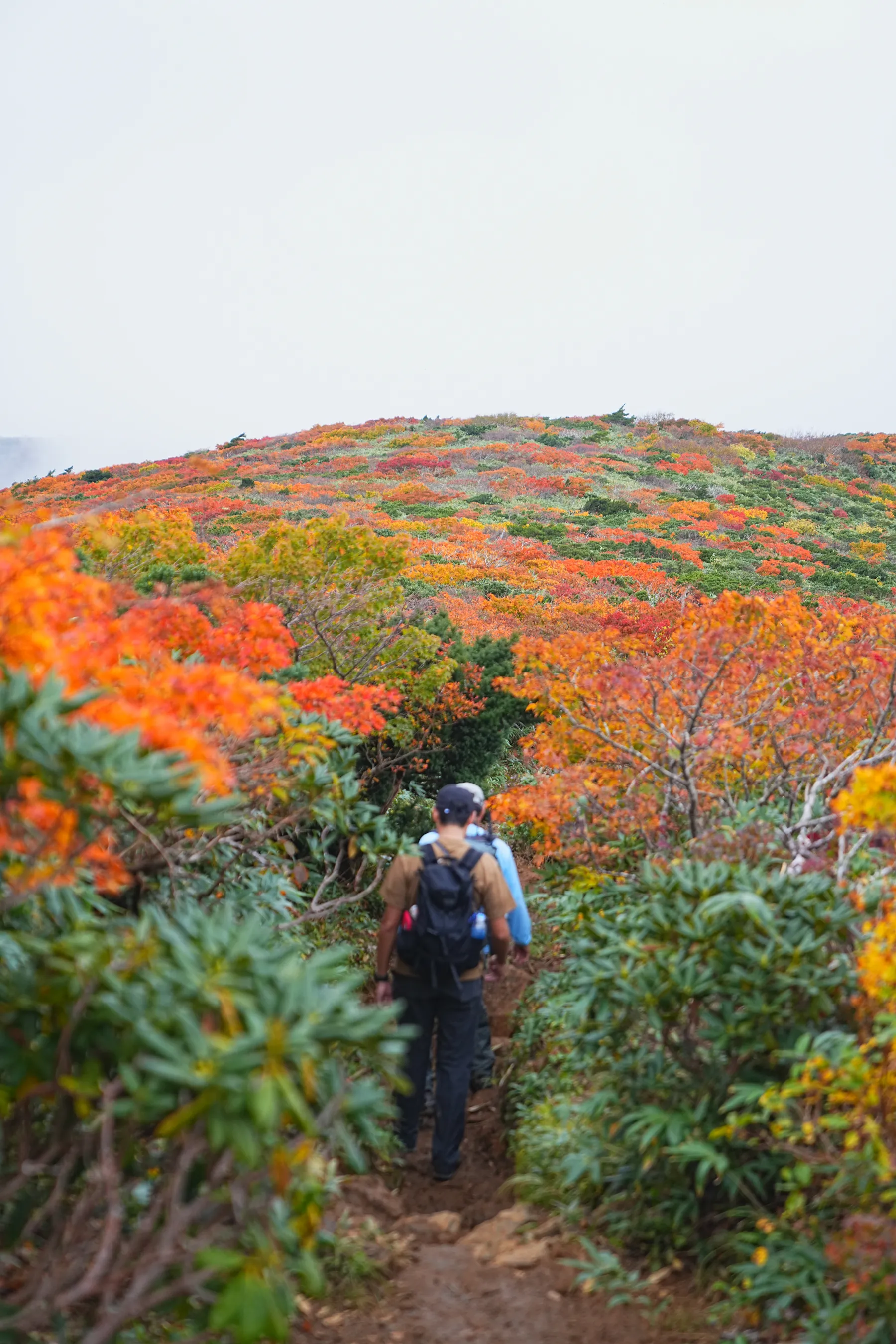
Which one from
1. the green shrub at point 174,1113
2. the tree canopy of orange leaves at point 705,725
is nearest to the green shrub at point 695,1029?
the tree canopy of orange leaves at point 705,725

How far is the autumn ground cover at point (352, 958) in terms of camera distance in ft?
7.78

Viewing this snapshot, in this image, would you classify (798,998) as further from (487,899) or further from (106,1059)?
(106,1059)

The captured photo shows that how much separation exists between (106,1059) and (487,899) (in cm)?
243

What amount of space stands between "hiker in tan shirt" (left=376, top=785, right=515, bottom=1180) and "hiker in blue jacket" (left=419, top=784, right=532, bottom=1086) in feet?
0.93

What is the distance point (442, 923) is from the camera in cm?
455

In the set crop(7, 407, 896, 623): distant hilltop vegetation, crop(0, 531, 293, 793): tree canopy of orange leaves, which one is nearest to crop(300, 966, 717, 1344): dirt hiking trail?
crop(0, 531, 293, 793): tree canopy of orange leaves

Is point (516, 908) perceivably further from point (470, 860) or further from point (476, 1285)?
point (476, 1285)

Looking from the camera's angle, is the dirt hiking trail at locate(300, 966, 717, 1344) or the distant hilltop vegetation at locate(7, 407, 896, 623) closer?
the dirt hiking trail at locate(300, 966, 717, 1344)

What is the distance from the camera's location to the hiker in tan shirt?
461 cm

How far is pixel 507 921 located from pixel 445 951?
30.9 inches

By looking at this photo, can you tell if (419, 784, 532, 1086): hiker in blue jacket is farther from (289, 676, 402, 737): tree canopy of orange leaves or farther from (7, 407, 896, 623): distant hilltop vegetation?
(7, 407, 896, 623): distant hilltop vegetation

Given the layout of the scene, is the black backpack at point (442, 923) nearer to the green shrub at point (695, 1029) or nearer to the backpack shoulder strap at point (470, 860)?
the backpack shoulder strap at point (470, 860)

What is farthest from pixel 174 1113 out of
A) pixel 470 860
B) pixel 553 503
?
pixel 553 503

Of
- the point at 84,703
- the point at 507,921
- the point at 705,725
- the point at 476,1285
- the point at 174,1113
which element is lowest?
the point at 476,1285
